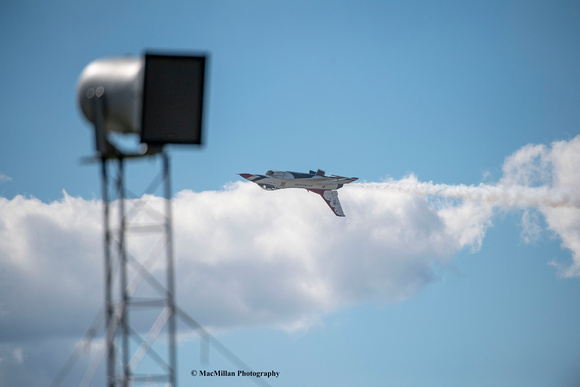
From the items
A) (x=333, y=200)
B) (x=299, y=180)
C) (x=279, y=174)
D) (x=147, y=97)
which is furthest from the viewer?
(x=333, y=200)

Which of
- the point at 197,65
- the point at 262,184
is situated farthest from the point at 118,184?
the point at 262,184

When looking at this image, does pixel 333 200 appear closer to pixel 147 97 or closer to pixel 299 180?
pixel 299 180

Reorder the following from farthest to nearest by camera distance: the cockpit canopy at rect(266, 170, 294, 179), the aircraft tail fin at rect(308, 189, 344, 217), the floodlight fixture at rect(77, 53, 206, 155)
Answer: the aircraft tail fin at rect(308, 189, 344, 217), the cockpit canopy at rect(266, 170, 294, 179), the floodlight fixture at rect(77, 53, 206, 155)

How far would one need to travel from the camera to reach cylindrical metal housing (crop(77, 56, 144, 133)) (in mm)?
35688

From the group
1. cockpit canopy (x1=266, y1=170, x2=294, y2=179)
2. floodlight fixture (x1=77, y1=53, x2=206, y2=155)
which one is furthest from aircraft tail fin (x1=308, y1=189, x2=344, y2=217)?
floodlight fixture (x1=77, y1=53, x2=206, y2=155)

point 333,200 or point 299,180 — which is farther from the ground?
point 299,180

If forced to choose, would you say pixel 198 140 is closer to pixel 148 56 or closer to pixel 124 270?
pixel 148 56

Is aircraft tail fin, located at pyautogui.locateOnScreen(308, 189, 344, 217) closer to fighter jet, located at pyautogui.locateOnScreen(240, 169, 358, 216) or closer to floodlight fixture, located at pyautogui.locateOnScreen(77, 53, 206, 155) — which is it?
fighter jet, located at pyautogui.locateOnScreen(240, 169, 358, 216)

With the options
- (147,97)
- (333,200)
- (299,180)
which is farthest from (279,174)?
(147,97)

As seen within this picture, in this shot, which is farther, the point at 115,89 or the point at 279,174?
the point at 279,174

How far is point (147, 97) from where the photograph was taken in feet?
117

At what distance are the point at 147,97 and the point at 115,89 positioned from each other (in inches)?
63.3

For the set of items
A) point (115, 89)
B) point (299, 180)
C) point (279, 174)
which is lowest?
point (299, 180)

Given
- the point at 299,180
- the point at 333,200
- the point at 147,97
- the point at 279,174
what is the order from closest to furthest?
the point at 147,97, the point at 279,174, the point at 299,180, the point at 333,200
